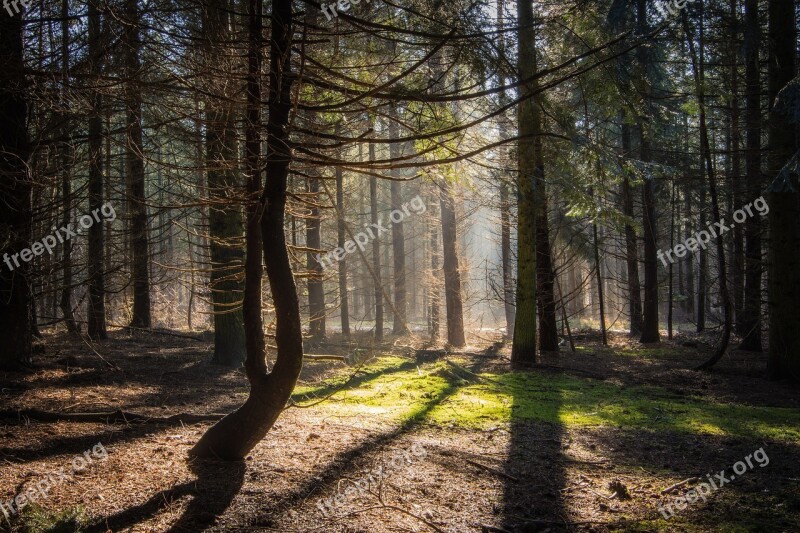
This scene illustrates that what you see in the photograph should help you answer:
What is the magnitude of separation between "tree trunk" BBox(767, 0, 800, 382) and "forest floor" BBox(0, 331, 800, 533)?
1505 mm

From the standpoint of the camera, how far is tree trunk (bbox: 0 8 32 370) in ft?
18.3

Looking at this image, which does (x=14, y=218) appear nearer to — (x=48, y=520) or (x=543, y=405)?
(x=48, y=520)

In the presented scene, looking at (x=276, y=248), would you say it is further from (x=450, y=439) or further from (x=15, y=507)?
(x=450, y=439)

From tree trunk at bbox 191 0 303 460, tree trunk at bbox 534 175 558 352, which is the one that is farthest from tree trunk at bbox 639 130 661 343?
tree trunk at bbox 191 0 303 460

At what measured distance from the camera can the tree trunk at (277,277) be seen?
3770mm

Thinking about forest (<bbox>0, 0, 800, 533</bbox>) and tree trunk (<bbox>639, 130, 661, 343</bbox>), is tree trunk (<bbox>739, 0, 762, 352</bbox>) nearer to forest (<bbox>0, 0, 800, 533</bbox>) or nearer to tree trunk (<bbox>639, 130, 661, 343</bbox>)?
forest (<bbox>0, 0, 800, 533</bbox>)

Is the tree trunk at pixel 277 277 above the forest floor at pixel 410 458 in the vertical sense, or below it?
above

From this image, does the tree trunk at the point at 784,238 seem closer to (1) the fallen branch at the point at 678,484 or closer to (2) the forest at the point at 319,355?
(2) the forest at the point at 319,355

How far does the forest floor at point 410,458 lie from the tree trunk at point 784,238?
1.51 m

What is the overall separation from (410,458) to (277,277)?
2.21 metres

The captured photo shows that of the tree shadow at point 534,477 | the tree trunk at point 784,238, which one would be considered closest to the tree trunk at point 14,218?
the tree shadow at point 534,477

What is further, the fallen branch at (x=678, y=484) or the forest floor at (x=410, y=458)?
the fallen branch at (x=678, y=484)

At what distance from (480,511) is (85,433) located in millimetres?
3746

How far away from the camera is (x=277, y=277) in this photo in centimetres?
393
